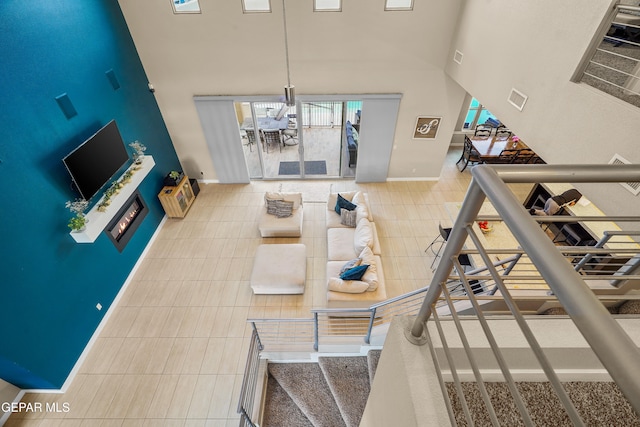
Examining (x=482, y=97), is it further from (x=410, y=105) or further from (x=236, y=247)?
(x=236, y=247)

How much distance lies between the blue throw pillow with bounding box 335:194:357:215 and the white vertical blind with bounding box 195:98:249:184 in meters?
2.63

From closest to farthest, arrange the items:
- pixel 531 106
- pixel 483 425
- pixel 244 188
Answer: pixel 483 425 → pixel 531 106 → pixel 244 188

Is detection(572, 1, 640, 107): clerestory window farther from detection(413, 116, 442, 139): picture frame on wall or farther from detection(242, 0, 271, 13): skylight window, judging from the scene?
detection(242, 0, 271, 13): skylight window

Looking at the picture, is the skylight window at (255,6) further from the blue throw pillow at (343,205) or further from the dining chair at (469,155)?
the dining chair at (469,155)

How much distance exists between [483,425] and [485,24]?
4.97 m

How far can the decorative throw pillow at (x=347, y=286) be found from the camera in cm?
435

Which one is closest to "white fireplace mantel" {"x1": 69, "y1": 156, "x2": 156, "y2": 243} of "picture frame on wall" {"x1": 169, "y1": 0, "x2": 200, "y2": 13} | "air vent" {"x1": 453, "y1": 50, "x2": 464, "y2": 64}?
"picture frame on wall" {"x1": 169, "y1": 0, "x2": 200, "y2": 13}

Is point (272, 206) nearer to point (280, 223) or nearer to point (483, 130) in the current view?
point (280, 223)

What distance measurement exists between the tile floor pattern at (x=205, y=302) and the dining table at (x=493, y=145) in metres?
0.81

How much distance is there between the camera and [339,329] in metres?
4.52

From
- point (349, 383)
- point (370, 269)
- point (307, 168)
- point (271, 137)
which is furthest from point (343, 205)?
point (271, 137)

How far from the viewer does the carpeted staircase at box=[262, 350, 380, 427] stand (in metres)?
3.55

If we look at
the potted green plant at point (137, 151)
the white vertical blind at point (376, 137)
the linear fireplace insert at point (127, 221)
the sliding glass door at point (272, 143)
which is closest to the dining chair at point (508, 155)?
the white vertical blind at point (376, 137)

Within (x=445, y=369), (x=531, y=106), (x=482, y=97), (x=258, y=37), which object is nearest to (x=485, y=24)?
(x=482, y=97)
